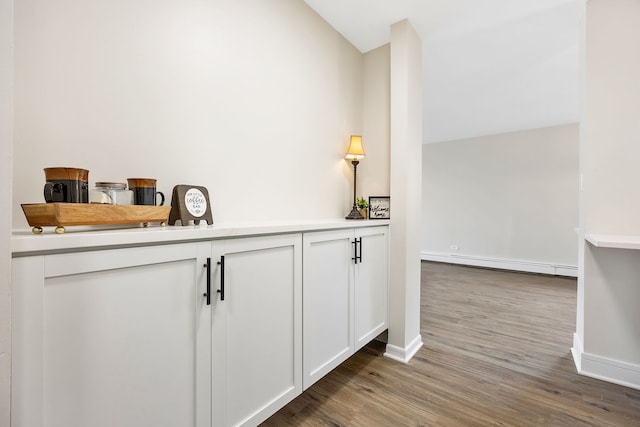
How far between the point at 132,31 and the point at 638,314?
3.15 meters

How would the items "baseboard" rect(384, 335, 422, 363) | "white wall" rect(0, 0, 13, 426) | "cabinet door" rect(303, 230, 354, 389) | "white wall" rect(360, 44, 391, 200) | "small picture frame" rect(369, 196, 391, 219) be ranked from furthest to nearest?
1. "white wall" rect(360, 44, 391, 200)
2. "small picture frame" rect(369, 196, 391, 219)
3. "baseboard" rect(384, 335, 422, 363)
4. "cabinet door" rect(303, 230, 354, 389)
5. "white wall" rect(0, 0, 13, 426)

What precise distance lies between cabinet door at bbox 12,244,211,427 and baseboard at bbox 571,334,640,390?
2369 mm

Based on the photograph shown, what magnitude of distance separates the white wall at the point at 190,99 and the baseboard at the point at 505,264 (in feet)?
13.9

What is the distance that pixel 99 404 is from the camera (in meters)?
0.75

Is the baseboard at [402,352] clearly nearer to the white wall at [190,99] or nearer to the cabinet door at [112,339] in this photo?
the white wall at [190,99]

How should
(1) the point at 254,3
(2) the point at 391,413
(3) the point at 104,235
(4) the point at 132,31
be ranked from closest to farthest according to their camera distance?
(3) the point at 104,235 → (4) the point at 132,31 → (2) the point at 391,413 → (1) the point at 254,3

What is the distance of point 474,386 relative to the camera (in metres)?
1.71

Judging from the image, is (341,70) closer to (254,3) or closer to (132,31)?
(254,3)

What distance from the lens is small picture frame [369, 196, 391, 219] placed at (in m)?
2.22

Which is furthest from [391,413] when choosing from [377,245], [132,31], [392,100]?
[132,31]

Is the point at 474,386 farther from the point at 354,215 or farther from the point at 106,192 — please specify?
the point at 106,192

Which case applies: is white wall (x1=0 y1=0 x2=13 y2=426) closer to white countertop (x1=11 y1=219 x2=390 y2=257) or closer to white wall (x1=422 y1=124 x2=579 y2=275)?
white countertop (x1=11 y1=219 x2=390 y2=257)

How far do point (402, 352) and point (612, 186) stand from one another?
178 cm

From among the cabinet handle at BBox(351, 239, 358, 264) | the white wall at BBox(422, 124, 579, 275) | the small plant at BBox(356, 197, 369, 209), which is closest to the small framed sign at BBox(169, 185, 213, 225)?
the cabinet handle at BBox(351, 239, 358, 264)
